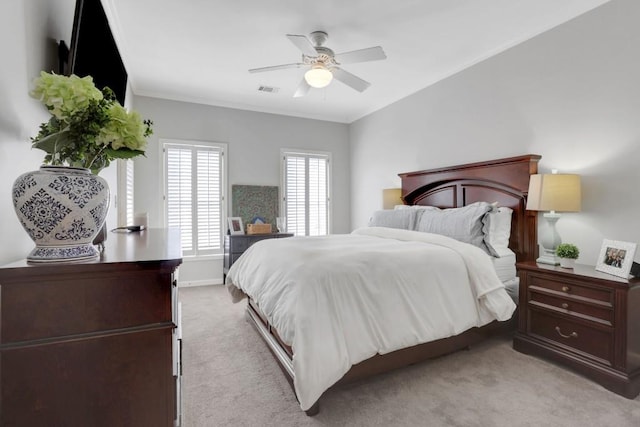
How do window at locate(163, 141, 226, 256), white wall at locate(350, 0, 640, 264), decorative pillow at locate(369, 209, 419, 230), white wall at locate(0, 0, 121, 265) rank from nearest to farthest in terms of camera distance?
white wall at locate(0, 0, 121, 265) → white wall at locate(350, 0, 640, 264) → decorative pillow at locate(369, 209, 419, 230) → window at locate(163, 141, 226, 256)

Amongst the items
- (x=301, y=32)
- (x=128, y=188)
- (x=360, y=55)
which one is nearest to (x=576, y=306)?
(x=360, y=55)

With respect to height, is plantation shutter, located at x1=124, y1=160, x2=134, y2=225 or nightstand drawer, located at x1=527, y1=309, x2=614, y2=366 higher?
plantation shutter, located at x1=124, y1=160, x2=134, y2=225

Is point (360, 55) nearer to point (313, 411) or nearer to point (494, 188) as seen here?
point (494, 188)

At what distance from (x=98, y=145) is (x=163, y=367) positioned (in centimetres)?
70

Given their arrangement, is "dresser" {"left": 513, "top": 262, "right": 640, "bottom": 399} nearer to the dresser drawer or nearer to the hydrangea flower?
the dresser drawer

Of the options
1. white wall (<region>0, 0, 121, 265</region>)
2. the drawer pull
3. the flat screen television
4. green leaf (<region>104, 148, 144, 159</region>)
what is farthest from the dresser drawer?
the flat screen television

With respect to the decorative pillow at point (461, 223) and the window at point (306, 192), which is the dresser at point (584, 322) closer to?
the decorative pillow at point (461, 223)

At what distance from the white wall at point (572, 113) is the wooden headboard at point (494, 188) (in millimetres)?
162

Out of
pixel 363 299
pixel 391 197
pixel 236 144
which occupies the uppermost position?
pixel 236 144

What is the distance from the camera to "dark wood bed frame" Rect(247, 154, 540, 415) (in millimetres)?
2111

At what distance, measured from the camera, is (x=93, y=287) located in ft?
2.78

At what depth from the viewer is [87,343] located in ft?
2.74

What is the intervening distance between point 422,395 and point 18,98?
2462 mm

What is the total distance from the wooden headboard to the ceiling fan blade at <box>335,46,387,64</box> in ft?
5.44
